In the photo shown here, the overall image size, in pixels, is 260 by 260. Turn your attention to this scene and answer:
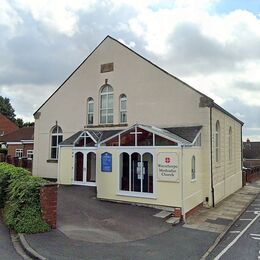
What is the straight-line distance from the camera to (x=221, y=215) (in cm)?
1538

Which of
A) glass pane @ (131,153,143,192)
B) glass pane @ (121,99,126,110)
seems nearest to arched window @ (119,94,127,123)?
glass pane @ (121,99,126,110)

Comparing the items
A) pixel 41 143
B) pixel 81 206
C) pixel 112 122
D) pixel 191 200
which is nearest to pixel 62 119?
pixel 41 143

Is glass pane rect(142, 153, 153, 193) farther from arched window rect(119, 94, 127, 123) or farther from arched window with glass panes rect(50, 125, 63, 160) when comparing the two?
arched window with glass panes rect(50, 125, 63, 160)

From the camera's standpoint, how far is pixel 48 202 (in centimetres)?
1034

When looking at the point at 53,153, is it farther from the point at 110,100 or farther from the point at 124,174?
the point at 124,174

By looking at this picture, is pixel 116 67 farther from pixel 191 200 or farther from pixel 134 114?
pixel 191 200

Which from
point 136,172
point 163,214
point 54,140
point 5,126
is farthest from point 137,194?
point 5,126

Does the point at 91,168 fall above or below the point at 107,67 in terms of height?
below

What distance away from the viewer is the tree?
7868cm

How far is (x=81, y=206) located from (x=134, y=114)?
25.0 feet

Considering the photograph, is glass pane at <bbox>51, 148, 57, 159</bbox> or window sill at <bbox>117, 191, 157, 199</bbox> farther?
glass pane at <bbox>51, 148, 57, 159</bbox>

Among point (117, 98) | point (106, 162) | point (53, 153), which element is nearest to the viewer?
point (106, 162)

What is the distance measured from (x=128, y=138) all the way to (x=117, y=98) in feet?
18.0

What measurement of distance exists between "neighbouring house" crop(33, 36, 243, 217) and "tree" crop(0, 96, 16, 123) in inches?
2300
